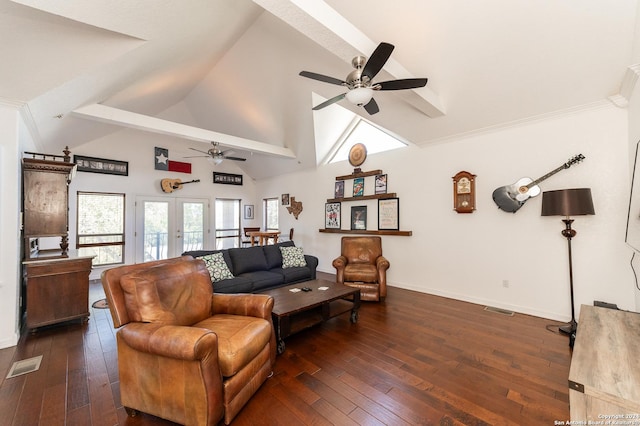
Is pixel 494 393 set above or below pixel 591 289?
below

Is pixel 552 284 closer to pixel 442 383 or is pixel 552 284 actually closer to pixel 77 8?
pixel 442 383

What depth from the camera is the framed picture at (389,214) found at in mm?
5051

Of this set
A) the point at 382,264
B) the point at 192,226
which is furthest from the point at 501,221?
the point at 192,226

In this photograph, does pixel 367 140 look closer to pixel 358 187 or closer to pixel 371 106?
pixel 358 187

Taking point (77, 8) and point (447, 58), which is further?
point (447, 58)

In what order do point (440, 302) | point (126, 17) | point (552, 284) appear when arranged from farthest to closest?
point (440, 302) < point (552, 284) < point (126, 17)

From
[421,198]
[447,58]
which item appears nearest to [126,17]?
[447,58]

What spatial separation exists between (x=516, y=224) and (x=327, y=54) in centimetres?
352

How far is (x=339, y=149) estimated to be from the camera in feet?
20.5

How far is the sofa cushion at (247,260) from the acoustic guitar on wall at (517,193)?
12.1 ft

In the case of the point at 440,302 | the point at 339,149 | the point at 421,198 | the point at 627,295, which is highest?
the point at 339,149

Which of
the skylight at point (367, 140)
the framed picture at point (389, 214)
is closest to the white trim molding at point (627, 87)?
the skylight at point (367, 140)

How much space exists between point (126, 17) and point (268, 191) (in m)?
6.24

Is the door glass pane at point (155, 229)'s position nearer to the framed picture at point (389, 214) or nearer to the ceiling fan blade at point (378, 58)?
the framed picture at point (389, 214)
